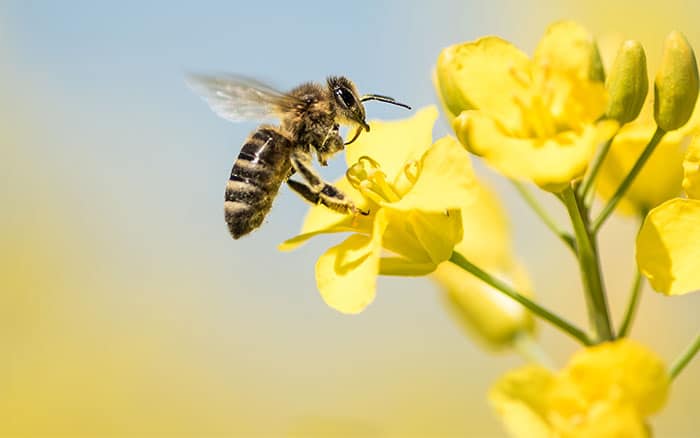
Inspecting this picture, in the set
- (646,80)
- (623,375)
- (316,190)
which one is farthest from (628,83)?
(316,190)

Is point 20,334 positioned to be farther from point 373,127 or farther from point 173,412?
point 373,127

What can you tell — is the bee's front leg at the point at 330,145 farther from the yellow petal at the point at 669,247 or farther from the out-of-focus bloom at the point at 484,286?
the yellow petal at the point at 669,247

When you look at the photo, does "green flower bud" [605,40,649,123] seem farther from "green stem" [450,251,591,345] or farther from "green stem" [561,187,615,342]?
"green stem" [450,251,591,345]

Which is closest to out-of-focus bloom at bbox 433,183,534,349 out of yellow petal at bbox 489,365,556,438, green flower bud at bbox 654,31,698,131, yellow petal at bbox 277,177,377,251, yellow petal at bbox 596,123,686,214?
yellow petal at bbox 596,123,686,214

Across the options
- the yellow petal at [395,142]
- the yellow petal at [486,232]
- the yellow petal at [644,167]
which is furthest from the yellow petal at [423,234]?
the yellow petal at [486,232]

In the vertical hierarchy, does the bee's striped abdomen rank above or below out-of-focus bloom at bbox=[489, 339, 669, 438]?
above

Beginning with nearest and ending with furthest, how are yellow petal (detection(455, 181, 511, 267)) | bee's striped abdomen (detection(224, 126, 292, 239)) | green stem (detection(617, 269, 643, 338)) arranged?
green stem (detection(617, 269, 643, 338)) < bee's striped abdomen (detection(224, 126, 292, 239)) < yellow petal (detection(455, 181, 511, 267))

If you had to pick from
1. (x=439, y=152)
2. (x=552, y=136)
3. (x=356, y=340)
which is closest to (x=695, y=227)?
(x=552, y=136)
